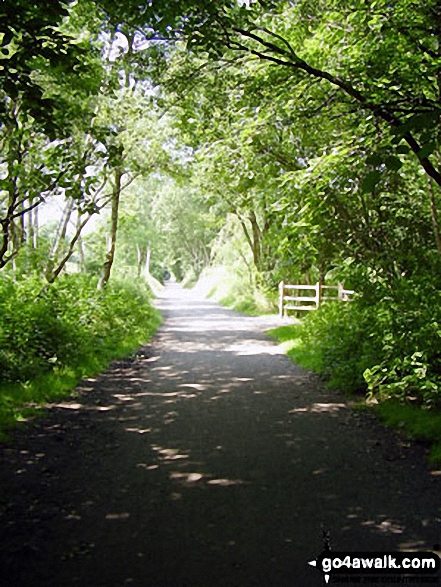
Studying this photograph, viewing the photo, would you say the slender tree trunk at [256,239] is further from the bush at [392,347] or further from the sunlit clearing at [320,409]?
the sunlit clearing at [320,409]

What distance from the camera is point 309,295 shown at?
69.6 ft

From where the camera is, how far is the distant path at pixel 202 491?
3629mm

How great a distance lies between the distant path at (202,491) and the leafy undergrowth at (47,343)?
1.87ft

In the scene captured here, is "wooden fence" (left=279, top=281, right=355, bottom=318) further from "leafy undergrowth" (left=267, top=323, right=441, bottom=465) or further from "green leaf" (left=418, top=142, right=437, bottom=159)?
"green leaf" (left=418, top=142, right=437, bottom=159)

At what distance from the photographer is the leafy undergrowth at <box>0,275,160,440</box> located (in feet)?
26.1

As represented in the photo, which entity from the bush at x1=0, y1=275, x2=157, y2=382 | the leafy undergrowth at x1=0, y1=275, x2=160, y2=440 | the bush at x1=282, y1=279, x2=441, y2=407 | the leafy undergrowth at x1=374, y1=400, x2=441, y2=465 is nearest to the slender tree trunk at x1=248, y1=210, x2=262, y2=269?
the bush at x1=0, y1=275, x2=157, y2=382

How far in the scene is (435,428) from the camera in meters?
6.30

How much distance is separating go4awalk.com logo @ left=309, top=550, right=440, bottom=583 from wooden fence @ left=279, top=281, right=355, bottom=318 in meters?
13.2

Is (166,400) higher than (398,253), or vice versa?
(398,253)

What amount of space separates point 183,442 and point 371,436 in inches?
91.9

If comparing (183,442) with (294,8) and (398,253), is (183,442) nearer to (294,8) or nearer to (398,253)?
(398,253)

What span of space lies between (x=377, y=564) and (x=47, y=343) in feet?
24.6

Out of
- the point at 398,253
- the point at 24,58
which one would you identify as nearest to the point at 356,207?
the point at 398,253

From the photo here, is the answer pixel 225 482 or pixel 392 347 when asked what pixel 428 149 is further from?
pixel 392 347
